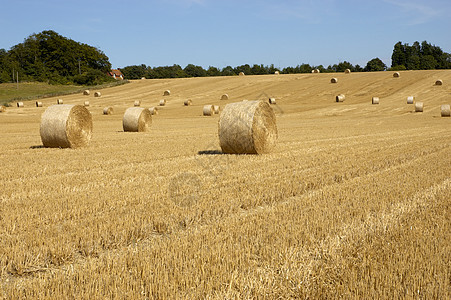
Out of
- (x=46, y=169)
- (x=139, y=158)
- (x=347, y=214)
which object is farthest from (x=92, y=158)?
(x=347, y=214)

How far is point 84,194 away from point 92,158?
4920 mm

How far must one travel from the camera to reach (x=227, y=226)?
16.2ft

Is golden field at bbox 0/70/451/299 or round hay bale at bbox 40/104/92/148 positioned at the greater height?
round hay bale at bbox 40/104/92/148

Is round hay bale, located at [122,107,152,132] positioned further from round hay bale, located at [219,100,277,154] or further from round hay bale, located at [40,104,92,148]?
round hay bale, located at [219,100,277,154]

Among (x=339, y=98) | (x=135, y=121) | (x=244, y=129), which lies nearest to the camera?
(x=244, y=129)

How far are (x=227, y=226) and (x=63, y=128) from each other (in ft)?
33.9

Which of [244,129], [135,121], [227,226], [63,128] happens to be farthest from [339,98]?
[227,226]

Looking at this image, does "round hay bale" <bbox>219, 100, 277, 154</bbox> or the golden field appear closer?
the golden field

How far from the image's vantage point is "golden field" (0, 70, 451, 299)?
346cm

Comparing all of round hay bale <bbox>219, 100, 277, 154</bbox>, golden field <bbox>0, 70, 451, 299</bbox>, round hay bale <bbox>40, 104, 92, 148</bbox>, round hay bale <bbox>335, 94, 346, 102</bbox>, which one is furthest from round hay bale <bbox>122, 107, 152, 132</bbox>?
round hay bale <bbox>335, 94, 346, 102</bbox>

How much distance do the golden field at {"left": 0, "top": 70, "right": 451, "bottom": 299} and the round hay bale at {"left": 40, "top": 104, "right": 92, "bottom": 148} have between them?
250cm

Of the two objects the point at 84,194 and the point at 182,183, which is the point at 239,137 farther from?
the point at 84,194

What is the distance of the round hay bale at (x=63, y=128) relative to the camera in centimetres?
1377

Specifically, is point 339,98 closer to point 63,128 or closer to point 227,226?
point 63,128
